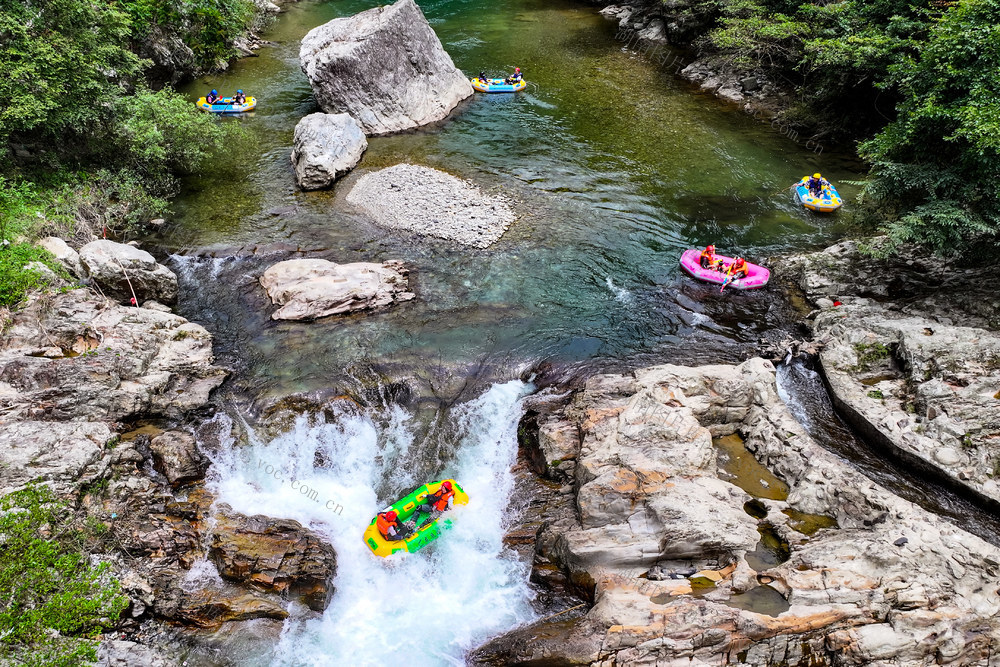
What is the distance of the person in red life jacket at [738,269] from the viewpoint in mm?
17562

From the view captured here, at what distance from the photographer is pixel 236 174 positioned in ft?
71.6

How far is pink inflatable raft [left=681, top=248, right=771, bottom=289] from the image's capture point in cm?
1756

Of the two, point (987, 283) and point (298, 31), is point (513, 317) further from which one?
point (298, 31)

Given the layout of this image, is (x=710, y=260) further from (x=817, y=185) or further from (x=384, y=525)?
(x=384, y=525)

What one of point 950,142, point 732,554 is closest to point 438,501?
point 732,554

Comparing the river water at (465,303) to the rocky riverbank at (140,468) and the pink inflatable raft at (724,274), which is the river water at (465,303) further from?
the rocky riverbank at (140,468)

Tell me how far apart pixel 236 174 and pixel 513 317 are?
1289 centimetres

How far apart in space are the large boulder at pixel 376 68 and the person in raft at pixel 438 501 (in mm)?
18121

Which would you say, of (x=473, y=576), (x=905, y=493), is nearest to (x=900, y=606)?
(x=905, y=493)

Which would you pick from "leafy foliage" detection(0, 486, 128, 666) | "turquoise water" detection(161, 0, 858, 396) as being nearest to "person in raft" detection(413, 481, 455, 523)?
"turquoise water" detection(161, 0, 858, 396)

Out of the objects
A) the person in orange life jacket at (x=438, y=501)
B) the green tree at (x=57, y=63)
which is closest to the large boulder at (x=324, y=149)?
the green tree at (x=57, y=63)

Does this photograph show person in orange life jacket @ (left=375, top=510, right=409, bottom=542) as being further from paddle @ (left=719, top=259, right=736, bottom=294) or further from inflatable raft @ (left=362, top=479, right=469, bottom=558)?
paddle @ (left=719, top=259, right=736, bottom=294)

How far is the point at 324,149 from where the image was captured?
2170 cm

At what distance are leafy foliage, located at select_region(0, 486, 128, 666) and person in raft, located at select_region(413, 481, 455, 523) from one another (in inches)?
209
